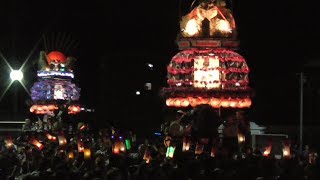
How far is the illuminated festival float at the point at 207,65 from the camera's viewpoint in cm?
1694

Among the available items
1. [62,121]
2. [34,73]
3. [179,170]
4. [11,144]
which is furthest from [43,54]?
Result: [179,170]

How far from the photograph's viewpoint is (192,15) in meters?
17.2

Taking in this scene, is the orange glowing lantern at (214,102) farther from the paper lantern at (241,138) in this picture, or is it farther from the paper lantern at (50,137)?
the paper lantern at (50,137)

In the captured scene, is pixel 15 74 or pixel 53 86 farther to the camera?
pixel 15 74

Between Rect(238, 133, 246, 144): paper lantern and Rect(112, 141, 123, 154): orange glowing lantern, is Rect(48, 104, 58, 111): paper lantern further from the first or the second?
Rect(238, 133, 246, 144): paper lantern

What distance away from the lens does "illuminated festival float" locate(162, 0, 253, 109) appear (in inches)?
667

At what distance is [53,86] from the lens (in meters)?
28.5

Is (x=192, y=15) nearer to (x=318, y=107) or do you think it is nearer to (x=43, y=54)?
(x=318, y=107)

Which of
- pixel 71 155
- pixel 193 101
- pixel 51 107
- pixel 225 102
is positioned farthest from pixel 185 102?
pixel 51 107

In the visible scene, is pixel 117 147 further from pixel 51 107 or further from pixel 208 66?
pixel 51 107

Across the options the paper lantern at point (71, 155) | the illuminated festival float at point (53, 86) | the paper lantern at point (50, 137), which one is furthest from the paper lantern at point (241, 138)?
the illuminated festival float at point (53, 86)

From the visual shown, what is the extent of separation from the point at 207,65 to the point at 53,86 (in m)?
13.5

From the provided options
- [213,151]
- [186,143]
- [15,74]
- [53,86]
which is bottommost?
[213,151]

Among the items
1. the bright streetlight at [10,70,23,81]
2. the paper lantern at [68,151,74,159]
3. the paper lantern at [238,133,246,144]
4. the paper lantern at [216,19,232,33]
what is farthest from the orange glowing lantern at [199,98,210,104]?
the bright streetlight at [10,70,23,81]
